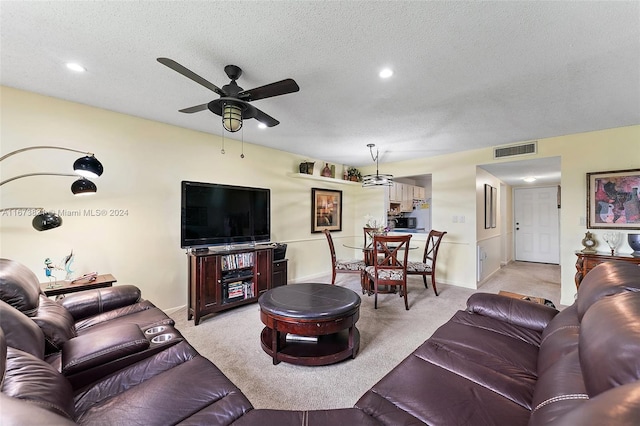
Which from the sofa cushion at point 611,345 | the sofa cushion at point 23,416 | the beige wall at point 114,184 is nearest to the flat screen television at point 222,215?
the beige wall at point 114,184

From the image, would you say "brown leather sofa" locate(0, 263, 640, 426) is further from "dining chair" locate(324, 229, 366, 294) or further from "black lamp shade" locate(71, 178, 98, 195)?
"dining chair" locate(324, 229, 366, 294)

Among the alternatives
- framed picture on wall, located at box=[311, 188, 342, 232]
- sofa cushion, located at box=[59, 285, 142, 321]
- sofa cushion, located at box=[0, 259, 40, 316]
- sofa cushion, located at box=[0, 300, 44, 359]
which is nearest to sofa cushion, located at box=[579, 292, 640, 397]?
sofa cushion, located at box=[0, 300, 44, 359]

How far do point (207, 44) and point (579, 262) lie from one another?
489 cm

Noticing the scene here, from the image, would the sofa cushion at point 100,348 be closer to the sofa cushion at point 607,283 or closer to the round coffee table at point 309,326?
the round coffee table at point 309,326

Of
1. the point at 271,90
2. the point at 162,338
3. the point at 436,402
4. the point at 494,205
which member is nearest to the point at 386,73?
the point at 271,90

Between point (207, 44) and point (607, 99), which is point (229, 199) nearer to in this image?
point (207, 44)

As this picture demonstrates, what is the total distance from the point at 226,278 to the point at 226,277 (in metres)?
0.02

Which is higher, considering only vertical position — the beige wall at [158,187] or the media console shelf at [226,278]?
the beige wall at [158,187]

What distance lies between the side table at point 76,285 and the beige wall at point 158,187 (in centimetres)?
37

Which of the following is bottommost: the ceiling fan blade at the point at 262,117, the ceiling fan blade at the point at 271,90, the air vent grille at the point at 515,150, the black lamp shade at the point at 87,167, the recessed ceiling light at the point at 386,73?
the black lamp shade at the point at 87,167

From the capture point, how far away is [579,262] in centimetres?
340

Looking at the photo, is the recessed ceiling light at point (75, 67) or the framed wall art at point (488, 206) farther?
the framed wall art at point (488, 206)

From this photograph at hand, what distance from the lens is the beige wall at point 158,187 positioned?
8.23 ft

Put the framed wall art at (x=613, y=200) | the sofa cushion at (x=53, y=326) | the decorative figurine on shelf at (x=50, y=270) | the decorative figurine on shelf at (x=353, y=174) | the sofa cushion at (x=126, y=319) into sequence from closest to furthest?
the sofa cushion at (x=53, y=326), the sofa cushion at (x=126, y=319), the decorative figurine on shelf at (x=50, y=270), the framed wall art at (x=613, y=200), the decorative figurine on shelf at (x=353, y=174)
